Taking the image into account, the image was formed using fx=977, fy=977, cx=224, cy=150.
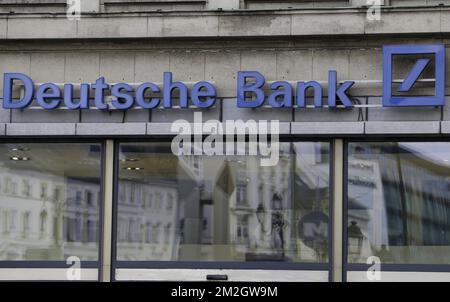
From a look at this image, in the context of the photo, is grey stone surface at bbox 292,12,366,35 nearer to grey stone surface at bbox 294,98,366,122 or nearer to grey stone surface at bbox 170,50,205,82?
grey stone surface at bbox 294,98,366,122

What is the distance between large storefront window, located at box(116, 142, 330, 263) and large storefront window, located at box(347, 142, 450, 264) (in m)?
0.53

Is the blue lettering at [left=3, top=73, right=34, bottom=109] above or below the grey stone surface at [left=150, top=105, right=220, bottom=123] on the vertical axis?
above

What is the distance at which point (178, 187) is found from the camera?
1603cm

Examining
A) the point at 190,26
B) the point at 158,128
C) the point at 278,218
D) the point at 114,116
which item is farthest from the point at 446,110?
the point at 114,116

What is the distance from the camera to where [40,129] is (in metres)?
15.9

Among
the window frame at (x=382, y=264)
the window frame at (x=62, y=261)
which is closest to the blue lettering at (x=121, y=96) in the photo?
the window frame at (x=62, y=261)

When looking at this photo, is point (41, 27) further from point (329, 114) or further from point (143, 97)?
point (329, 114)

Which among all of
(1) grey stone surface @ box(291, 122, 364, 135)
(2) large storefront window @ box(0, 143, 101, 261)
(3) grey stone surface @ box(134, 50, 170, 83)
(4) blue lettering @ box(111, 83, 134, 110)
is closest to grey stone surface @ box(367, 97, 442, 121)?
(1) grey stone surface @ box(291, 122, 364, 135)

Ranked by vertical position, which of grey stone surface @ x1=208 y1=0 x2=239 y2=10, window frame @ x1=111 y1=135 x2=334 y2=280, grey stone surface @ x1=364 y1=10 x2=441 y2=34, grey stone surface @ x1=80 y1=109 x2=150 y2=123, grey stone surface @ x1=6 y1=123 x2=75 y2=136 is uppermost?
grey stone surface @ x1=208 y1=0 x2=239 y2=10

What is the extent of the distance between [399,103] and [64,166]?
5588mm

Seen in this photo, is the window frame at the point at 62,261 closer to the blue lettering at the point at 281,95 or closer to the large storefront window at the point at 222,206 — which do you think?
the large storefront window at the point at 222,206

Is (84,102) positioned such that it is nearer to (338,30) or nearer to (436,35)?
(338,30)

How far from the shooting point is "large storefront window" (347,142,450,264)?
50.5 feet
